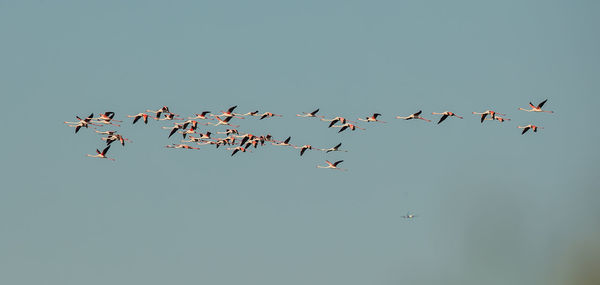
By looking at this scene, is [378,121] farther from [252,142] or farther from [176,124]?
[176,124]

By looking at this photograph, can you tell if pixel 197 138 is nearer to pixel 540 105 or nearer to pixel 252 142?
pixel 252 142

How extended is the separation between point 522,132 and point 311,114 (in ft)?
99.7

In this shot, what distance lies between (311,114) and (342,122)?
695 cm

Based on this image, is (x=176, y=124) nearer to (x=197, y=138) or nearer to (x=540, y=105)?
(x=197, y=138)

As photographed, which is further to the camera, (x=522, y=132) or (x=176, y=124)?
(x=176, y=124)

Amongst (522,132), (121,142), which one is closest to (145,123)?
(121,142)

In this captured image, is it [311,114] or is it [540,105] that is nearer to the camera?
[540,105]

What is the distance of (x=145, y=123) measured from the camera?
157625 mm

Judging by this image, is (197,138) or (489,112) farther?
(197,138)

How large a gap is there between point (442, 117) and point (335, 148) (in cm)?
1537

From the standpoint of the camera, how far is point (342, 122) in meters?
156

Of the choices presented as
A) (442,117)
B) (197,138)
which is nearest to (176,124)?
(197,138)

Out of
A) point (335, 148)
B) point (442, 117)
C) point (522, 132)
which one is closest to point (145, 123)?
point (335, 148)

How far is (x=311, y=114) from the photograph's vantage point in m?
162
